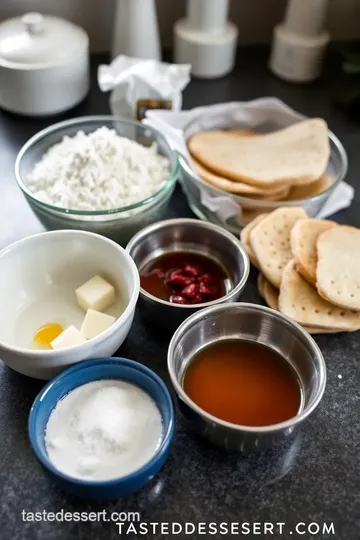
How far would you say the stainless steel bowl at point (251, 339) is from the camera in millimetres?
731

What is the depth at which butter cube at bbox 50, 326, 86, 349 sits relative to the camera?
817 millimetres

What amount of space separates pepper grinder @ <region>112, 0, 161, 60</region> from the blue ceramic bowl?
84cm

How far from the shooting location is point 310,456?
0.81 meters

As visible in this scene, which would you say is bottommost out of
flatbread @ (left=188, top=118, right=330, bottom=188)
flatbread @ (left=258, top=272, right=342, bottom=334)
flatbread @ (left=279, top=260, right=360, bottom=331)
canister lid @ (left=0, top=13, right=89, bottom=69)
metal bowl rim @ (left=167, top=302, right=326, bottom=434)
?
flatbread @ (left=258, top=272, right=342, bottom=334)

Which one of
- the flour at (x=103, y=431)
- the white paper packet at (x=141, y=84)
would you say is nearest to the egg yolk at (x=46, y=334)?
the flour at (x=103, y=431)

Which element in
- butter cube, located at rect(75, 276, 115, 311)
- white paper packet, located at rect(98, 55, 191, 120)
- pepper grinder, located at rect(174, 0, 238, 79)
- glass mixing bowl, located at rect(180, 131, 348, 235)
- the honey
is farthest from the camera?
pepper grinder, located at rect(174, 0, 238, 79)

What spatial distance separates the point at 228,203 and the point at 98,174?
0.24 m

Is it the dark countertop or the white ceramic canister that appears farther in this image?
the white ceramic canister

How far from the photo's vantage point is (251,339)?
0.90 meters

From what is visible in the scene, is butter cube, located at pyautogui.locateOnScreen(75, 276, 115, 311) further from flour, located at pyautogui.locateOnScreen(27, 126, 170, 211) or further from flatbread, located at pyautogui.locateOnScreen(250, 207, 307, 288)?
flatbread, located at pyautogui.locateOnScreen(250, 207, 307, 288)

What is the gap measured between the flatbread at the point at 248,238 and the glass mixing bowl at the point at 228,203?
0.02m

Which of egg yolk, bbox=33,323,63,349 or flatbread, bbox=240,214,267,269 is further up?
flatbread, bbox=240,214,267,269

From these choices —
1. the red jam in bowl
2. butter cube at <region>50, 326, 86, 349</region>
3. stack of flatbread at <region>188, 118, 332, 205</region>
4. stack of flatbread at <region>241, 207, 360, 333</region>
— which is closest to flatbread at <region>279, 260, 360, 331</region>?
stack of flatbread at <region>241, 207, 360, 333</region>

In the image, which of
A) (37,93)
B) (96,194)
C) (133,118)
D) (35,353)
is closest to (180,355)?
(35,353)
